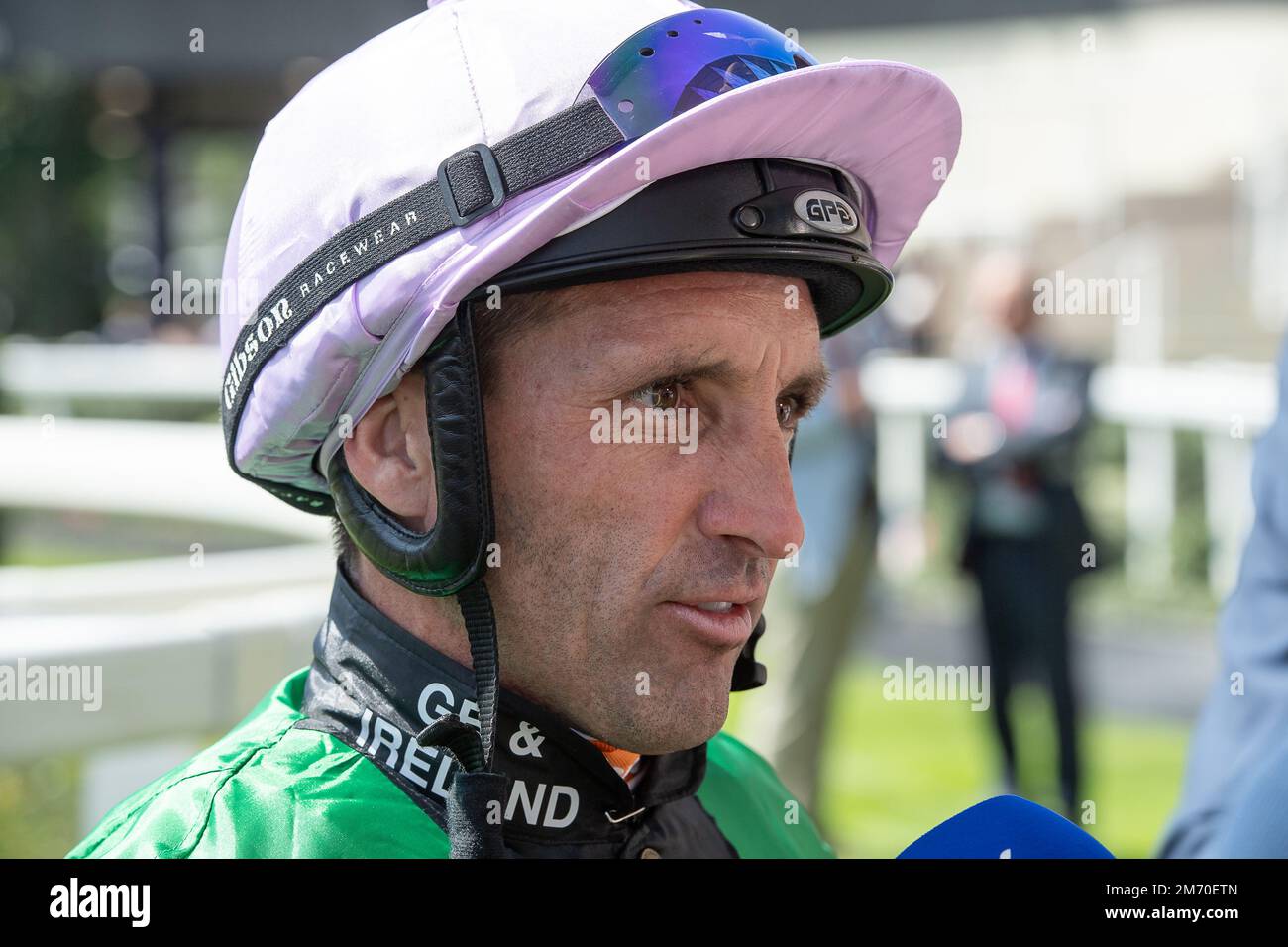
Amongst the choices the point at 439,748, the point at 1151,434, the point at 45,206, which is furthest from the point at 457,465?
the point at 45,206

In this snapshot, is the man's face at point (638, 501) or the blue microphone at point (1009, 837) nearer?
the blue microphone at point (1009, 837)

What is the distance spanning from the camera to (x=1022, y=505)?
601 centimetres

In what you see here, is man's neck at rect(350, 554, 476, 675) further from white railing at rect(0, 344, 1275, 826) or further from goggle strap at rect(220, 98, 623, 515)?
white railing at rect(0, 344, 1275, 826)

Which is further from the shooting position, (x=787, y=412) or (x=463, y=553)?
(x=787, y=412)

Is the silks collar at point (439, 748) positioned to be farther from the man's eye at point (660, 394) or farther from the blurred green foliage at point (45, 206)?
the blurred green foliage at point (45, 206)

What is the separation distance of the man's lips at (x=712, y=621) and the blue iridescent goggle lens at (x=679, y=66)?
53cm

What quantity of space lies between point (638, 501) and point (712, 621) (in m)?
0.16

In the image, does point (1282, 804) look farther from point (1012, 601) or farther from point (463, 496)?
point (1012, 601)

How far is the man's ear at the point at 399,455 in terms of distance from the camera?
1.72 m

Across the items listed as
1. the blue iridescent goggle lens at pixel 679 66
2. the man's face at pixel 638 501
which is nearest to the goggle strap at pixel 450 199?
the blue iridescent goggle lens at pixel 679 66

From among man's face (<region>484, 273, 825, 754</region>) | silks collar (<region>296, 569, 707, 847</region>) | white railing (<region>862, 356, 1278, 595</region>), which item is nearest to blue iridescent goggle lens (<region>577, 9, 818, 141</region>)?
man's face (<region>484, 273, 825, 754</region>)

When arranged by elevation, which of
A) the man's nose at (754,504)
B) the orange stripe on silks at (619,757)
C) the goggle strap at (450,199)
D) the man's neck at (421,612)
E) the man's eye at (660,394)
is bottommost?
the orange stripe on silks at (619,757)

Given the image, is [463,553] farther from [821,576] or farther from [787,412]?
[821,576]

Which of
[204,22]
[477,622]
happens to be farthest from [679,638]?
[204,22]
